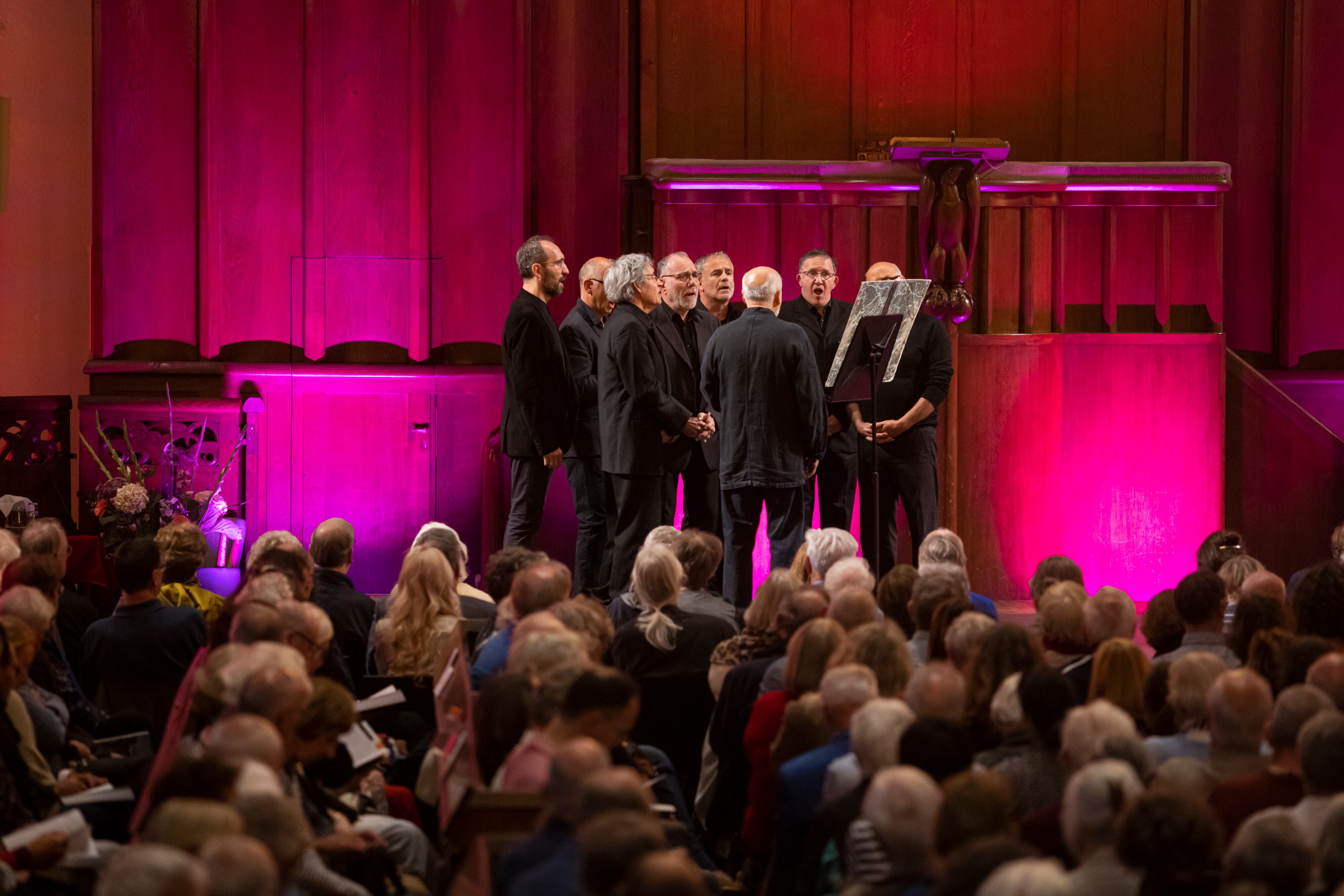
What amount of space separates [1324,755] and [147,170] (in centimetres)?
628

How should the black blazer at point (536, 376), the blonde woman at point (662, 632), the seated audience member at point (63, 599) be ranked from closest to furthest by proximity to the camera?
the blonde woman at point (662, 632)
the seated audience member at point (63, 599)
the black blazer at point (536, 376)

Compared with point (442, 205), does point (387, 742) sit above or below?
below

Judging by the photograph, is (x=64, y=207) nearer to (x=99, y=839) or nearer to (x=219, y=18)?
(x=219, y=18)

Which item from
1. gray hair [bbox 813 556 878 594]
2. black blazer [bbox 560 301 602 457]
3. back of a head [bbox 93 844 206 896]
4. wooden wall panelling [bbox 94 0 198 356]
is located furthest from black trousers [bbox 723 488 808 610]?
back of a head [bbox 93 844 206 896]

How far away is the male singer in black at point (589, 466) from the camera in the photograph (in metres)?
6.75

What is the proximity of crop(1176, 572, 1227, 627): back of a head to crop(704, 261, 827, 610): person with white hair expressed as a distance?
2313 millimetres

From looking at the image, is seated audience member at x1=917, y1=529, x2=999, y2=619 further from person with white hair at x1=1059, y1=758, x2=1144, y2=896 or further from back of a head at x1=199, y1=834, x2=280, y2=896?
back of a head at x1=199, y1=834, x2=280, y2=896

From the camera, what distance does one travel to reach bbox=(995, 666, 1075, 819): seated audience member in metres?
3.09

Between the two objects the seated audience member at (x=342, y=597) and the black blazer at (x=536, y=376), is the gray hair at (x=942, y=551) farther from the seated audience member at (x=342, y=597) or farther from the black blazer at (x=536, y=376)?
the black blazer at (x=536, y=376)

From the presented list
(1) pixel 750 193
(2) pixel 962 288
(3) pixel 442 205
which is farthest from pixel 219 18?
(2) pixel 962 288

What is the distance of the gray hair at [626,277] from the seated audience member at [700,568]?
5.68ft

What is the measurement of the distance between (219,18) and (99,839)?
498 centimetres

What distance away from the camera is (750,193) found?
24.7 feet

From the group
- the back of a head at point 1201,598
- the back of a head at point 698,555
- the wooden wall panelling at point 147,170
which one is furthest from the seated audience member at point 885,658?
the wooden wall panelling at point 147,170
